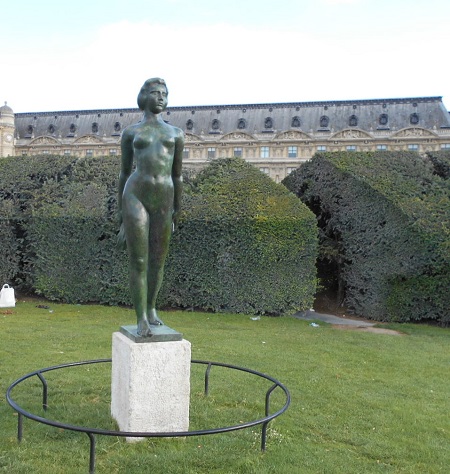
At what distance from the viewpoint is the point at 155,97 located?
16.3 ft

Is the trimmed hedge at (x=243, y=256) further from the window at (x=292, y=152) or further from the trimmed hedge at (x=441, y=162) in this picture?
the window at (x=292, y=152)

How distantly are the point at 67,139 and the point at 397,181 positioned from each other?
55590 mm

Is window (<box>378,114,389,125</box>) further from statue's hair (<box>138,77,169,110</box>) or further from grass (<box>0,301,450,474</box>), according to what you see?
statue's hair (<box>138,77,169,110</box>)

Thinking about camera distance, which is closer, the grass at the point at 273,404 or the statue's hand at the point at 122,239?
the grass at the point at 273,404

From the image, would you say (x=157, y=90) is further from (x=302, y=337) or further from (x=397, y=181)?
(x=397, y=181)

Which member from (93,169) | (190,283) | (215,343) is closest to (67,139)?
(93,169)

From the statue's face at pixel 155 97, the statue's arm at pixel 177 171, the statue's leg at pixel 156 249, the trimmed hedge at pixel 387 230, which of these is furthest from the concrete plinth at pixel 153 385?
the trimmed hedge at pixel 387 230

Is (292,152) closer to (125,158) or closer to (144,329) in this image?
(125,158)

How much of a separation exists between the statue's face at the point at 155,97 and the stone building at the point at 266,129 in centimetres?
4951

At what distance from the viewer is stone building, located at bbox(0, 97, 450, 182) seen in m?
55.6

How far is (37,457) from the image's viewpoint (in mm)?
4520

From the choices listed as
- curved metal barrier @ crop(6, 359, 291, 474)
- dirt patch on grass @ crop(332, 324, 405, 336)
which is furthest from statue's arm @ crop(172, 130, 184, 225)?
dirt patch on grass @ crop(332, 324, 405, 336)

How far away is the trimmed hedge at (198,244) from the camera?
13172mm

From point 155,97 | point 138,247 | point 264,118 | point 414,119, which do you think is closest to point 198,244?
point 138,247
